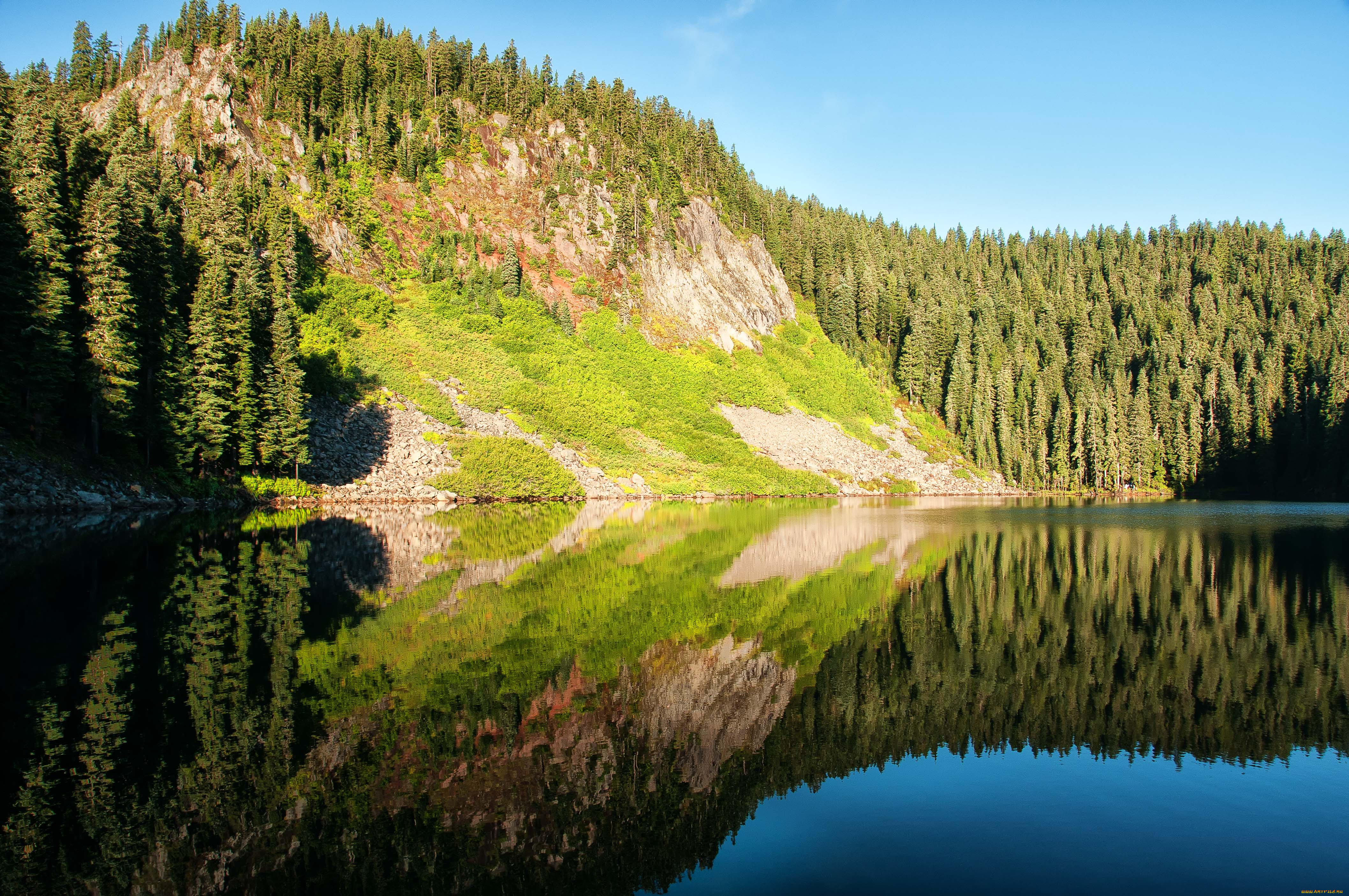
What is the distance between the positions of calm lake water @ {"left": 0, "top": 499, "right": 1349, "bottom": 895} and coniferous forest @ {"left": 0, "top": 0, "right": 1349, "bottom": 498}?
24209mm

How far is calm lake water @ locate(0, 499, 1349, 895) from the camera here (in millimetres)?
7473

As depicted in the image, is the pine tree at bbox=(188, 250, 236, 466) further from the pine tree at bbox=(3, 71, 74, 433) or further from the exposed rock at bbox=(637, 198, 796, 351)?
the exposed rock at bbox=(637, 198, 796, 351)

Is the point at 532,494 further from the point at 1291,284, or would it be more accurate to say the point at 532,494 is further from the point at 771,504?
the point at 1291,284

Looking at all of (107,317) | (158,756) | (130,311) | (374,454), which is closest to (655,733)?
(158,756)

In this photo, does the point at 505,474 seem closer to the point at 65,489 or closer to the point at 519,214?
the point at 65,489

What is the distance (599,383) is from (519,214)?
1126 inches

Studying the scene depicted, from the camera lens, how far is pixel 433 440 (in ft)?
190

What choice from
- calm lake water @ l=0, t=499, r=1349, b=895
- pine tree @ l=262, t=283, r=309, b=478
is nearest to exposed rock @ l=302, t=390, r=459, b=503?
pine tree @ l=262, t=283, r=309, b=478

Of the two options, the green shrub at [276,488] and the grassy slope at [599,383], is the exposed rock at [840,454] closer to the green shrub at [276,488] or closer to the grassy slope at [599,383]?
the grassy slope at [599,383]

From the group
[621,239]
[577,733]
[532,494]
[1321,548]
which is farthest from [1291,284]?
[577,733]

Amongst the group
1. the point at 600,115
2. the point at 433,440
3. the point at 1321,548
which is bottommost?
the point at 1321,548

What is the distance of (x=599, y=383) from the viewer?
75.4m

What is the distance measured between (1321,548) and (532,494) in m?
47.5

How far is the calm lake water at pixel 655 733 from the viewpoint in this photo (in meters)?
7.47
